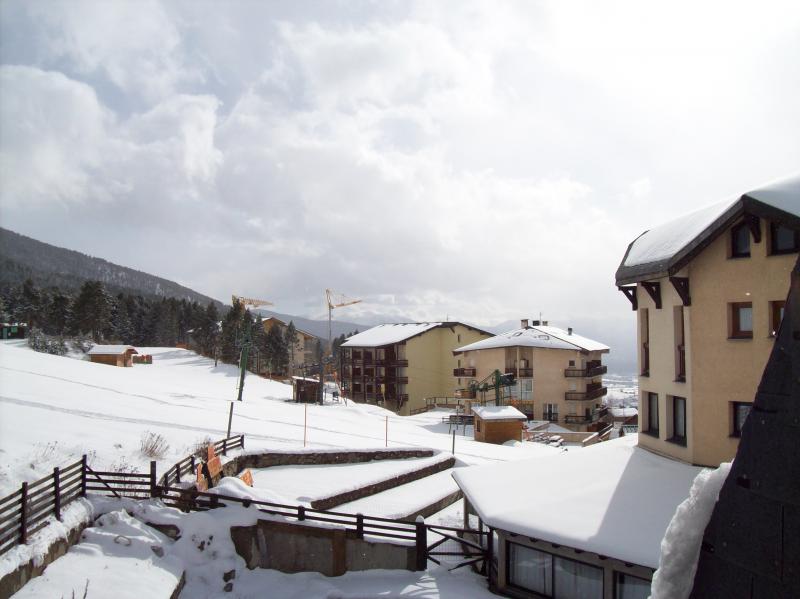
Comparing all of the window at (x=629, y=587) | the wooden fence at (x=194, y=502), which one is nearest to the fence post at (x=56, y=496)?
the wooden fence at (x=194, y=502)

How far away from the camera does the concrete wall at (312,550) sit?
14883mm

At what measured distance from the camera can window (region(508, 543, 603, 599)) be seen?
11688mm

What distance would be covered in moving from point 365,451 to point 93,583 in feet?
51.0

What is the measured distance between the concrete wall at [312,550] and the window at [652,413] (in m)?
10.00

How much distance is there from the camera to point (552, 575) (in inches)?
486

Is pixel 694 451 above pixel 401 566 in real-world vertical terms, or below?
above

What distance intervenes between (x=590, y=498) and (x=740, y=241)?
28.9ft

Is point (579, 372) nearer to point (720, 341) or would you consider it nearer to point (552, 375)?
point (552, 375)

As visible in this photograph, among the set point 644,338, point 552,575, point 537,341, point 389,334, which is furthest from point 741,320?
point 389,334

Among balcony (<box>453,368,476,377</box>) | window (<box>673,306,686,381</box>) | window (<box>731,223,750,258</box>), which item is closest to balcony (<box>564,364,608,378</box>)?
balcony (<box>453,368,476,377</box>)

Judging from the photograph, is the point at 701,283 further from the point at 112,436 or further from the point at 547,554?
the point at 112,436

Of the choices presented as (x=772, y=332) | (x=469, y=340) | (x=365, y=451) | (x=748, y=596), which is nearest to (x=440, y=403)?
(x=469, y=340)

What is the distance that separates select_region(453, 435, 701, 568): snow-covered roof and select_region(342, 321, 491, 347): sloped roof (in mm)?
53826

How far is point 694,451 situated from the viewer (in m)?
15.4
